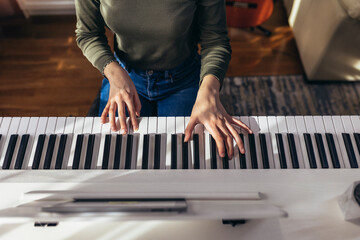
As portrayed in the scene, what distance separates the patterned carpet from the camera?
90.4 inches

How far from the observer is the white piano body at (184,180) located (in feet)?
2.79

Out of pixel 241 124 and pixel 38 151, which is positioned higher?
pixel 241 124

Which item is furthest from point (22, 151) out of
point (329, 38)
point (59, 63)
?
point (329, 38)

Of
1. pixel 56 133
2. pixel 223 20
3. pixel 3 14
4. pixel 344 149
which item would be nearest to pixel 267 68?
pixel 223 20

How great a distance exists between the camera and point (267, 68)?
8.31 feet

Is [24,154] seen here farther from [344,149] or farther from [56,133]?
[344,149]

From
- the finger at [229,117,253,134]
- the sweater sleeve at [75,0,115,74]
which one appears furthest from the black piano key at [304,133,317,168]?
the sweater sleeve at [75,0,115,74]

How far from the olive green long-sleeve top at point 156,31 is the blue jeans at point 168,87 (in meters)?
0.04

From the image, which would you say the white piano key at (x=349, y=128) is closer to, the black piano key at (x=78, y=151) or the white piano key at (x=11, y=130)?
the black piano key at (x=78, y=151)

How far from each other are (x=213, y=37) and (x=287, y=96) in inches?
53.3

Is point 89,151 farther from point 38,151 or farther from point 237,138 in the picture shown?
point 237,138

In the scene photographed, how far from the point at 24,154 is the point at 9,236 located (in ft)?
0.97

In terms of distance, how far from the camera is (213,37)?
127cm

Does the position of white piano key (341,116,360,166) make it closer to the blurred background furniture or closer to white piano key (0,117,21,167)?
the blurred background furniture
